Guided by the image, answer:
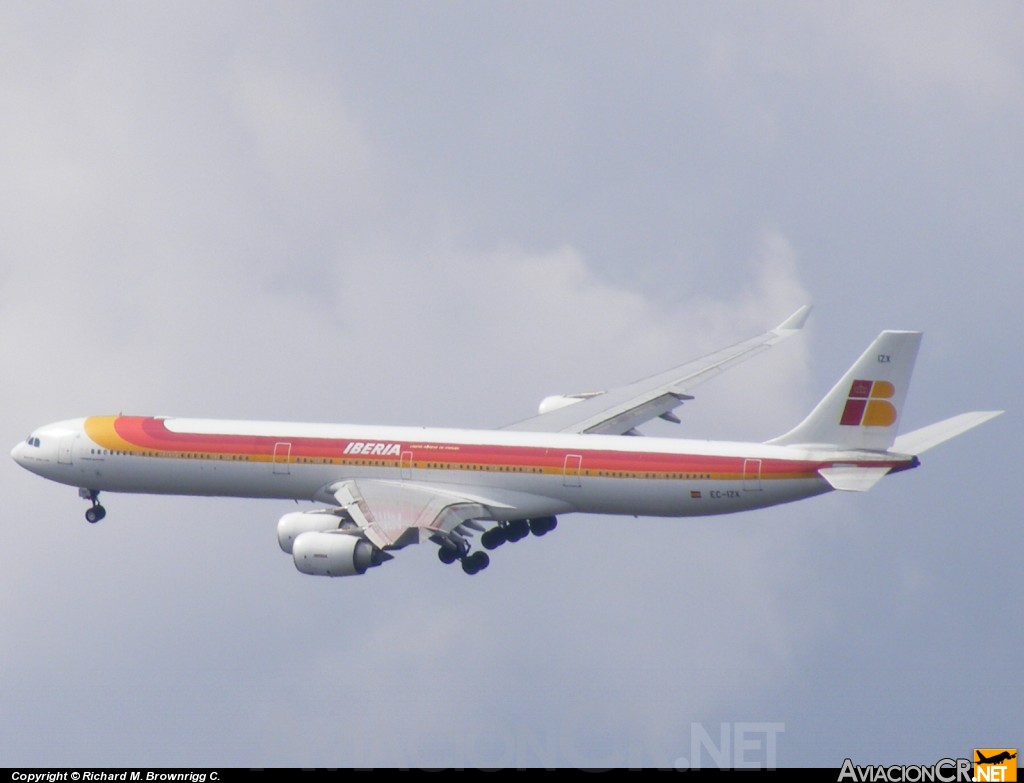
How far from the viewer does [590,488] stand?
75.0m

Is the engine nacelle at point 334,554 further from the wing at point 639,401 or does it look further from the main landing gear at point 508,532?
the wing at point 639,401

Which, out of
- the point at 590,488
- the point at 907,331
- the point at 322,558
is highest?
the point at 907,331

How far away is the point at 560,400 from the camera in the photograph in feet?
296

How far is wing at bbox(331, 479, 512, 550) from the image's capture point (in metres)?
73.2

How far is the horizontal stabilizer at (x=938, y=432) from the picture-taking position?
70.2 meters

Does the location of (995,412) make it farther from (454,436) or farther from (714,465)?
(454,436)

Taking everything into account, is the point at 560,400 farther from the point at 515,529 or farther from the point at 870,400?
the point at 870,400

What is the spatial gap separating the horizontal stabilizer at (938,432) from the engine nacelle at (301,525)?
76.7 feet

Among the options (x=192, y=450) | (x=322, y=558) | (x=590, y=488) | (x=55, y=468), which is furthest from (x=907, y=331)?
(x=55, y=468)

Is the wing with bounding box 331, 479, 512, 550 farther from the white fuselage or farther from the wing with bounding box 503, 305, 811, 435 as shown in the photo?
the wing with bounding box 503, 305, 811, 435

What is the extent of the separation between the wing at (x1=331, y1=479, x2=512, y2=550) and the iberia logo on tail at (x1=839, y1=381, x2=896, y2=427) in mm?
15132

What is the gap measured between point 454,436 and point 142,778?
26.9m

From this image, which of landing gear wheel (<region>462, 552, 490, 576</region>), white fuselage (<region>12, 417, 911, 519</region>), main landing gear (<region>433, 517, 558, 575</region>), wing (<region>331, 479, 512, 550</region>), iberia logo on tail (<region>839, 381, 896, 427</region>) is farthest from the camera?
main landing gear (<region>433, 517, 558, 575</region>)

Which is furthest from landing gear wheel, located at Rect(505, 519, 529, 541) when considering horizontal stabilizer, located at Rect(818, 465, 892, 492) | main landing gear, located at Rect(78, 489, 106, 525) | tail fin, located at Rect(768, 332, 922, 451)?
main landing gear, located at Rect(78, 489, 106, 525)
